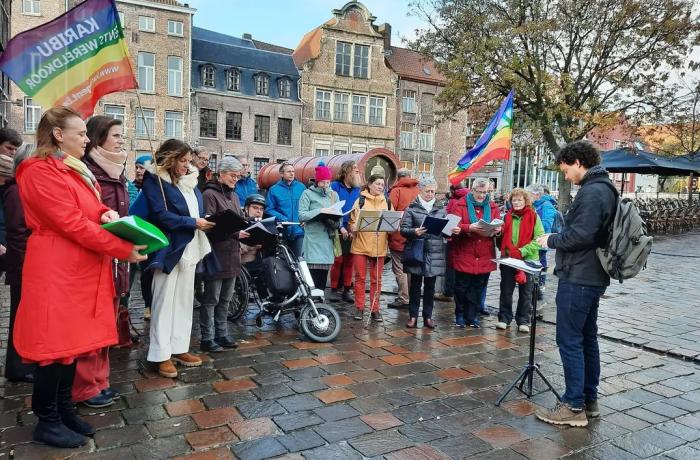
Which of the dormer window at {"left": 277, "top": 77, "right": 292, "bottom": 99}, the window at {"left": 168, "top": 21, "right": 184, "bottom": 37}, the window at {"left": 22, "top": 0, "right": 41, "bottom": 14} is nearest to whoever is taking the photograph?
the window at {"left": 22, "top": 0, "right": 41, "bottom": 14}

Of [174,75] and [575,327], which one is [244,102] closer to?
[174,75]

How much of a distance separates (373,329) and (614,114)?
17.1m

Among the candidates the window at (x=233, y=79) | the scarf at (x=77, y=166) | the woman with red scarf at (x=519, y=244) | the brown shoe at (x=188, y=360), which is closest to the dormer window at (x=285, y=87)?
the window at (x=233, y=79)

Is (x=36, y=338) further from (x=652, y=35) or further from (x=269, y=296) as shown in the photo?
(x=652, y=35)

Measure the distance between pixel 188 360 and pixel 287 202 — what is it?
276 centimetres

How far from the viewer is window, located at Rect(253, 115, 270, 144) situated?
122ft

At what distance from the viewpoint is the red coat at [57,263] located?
2.99m

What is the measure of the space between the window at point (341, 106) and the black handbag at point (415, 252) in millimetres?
33791

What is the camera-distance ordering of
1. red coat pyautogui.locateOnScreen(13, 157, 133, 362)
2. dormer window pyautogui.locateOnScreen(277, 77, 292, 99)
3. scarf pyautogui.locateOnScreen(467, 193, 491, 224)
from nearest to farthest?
red coat pyautogui.locateOnScreen(13, 157, 133, 362) < scarf pyautogui.locateOnScreen(467, 193, 491, 224) < dormer window pyautogui.locateOnScreen(277, 77, 292, 99)

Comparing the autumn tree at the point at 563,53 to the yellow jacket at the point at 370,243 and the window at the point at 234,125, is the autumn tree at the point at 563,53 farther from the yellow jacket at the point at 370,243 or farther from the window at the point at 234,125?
the window at the point at 234,125

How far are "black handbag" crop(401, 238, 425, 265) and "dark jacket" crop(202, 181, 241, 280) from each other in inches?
78.7

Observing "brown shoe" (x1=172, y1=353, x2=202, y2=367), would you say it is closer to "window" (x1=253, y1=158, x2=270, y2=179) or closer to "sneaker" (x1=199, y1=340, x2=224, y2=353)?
"sneaker" (x1=199, y1=340, x2=224, y2=353)

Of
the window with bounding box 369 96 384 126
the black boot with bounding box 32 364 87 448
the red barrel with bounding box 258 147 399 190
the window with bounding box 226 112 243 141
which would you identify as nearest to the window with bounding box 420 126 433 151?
the window with bounding box 369 96 384 126

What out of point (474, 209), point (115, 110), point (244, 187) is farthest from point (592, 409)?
point (115, 110)
